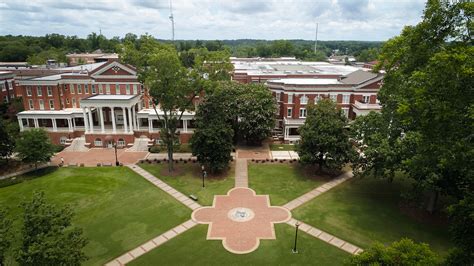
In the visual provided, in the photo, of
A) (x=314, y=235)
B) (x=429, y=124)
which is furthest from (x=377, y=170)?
(x=429, y=124)

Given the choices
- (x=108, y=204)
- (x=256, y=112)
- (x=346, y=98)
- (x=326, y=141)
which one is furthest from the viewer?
(x=346, y=98)

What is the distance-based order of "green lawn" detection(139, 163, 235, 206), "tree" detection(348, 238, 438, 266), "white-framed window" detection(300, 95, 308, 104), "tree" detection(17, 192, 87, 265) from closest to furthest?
"tree" detection(348, 238, 438, 266), "tree" detection(17, 192, 87, 265), "green lawn" detection(139, 163, 235, 206), "white-framed window" detection(300, 95, 308, 104)

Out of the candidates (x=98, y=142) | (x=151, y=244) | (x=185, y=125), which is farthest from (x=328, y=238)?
(x=98, y=142)

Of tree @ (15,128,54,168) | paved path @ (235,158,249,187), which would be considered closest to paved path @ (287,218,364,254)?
paved path @ (235,158,249,187)

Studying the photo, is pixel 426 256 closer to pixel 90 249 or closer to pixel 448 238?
pixel 448 238

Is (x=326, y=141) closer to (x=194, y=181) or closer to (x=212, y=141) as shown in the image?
(x=212, y=141)

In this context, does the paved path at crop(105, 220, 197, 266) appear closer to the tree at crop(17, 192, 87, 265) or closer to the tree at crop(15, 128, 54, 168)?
the tree at crop(17, 192, 87, 265)
